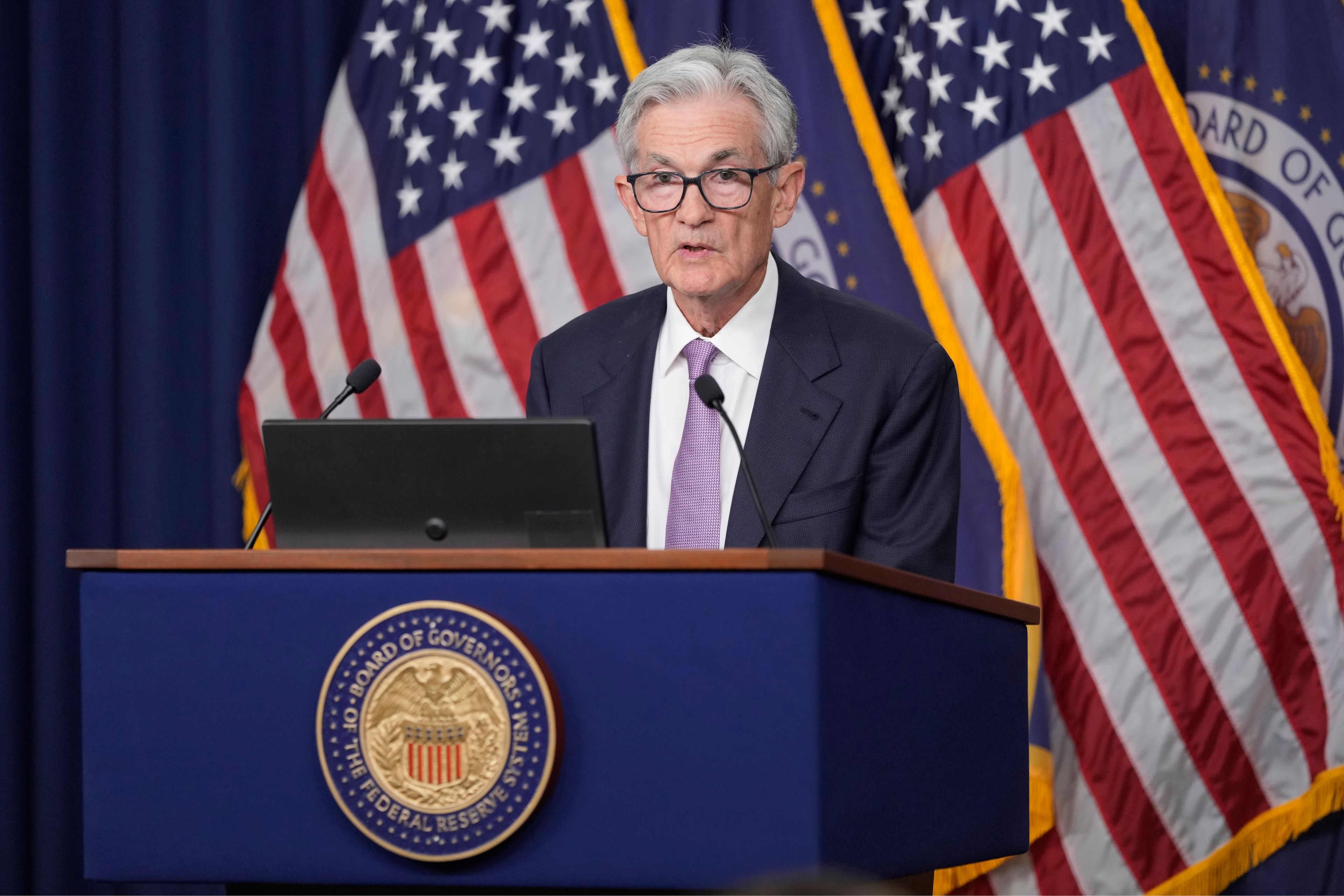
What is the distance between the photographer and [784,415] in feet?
6.24

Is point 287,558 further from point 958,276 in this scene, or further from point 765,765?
point 958,276

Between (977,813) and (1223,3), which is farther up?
(1223,3)

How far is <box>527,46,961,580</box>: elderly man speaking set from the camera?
1888mm

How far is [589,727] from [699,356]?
0.87m

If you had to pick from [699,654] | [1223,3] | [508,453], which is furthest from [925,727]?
[1223,3]

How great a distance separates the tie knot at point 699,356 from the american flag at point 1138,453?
1.49 metres

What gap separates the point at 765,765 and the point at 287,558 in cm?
49

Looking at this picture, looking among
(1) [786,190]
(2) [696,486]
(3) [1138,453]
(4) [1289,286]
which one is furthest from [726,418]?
(4) [1289,286]

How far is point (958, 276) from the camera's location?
340cm

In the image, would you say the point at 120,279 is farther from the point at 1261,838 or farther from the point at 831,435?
the point at 1261,838

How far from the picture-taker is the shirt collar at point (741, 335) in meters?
2.02

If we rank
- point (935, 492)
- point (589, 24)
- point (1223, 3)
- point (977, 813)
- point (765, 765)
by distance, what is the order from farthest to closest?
point (589, 24) → point (1223, 3) → point (935, 492) → point (977, 813) → point (765, 765)


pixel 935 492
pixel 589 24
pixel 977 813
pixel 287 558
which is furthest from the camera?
pixel 589 24

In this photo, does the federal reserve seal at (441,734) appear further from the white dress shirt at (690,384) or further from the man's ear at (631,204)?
the man's ear at (631,204)
